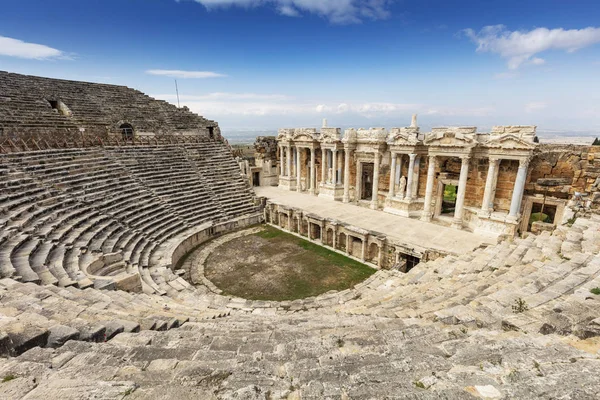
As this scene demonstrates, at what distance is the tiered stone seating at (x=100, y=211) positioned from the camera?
31.0ft

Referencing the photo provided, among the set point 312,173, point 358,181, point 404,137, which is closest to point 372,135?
point 404,137

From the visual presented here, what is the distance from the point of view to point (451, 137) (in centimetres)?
1625

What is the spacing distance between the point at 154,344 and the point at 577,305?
6576 millimetres

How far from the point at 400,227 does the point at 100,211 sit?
606 inches

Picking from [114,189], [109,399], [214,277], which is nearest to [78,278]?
[214,277]

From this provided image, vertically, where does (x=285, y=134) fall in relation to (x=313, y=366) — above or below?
above

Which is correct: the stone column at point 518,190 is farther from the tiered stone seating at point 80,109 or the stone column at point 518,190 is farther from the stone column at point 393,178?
the tiered stone seating at point 80,109

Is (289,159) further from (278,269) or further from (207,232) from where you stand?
(278,269)

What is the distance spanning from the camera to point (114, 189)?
16.6 meters

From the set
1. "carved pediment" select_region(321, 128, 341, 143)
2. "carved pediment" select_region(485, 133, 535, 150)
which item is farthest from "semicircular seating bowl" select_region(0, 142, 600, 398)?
"carved pediment" select_region(321, 128, 341, 143)

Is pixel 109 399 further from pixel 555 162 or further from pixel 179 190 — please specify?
pixel 555 162

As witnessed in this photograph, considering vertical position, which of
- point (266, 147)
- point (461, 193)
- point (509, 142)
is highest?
point (509, 142)

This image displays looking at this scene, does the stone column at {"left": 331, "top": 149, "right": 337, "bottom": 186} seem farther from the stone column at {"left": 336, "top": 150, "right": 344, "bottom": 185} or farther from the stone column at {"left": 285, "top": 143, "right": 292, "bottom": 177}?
the stone column at {"left": 285, "top": 143, "right": 292, "bottom": 177}

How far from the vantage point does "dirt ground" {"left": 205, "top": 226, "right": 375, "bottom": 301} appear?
12.6 m
